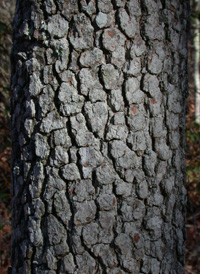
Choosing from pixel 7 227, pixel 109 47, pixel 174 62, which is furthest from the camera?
pixel 7 227

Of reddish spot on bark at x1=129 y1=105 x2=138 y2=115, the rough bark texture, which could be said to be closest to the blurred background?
the rough bark texture

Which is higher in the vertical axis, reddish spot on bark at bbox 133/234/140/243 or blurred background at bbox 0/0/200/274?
blurred background at bbox 0/0/200/274

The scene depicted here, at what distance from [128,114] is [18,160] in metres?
0.59

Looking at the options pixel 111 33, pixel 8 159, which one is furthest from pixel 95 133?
pixel 8 159

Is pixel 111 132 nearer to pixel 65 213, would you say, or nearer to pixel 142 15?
pixel 65 213

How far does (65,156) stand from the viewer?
139 cm

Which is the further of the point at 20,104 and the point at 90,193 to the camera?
the point at 20,104

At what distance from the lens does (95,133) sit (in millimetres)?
1379

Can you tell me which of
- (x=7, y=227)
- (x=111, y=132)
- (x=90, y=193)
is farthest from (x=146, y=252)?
(x=7, y=227)

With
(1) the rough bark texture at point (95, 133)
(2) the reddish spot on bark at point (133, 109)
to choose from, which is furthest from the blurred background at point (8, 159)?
(2) the reddish spot on bark at point (133, 109)

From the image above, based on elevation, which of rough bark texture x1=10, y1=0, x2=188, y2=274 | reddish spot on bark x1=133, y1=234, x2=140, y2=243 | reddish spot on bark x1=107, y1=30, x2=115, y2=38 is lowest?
reddish spot on bark x1=133, y1=234, x2=140, y2=243

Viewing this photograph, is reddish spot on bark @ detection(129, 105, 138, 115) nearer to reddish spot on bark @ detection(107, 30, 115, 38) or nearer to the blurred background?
reddish spot on bark @ detection(107, 30, 115, 38)

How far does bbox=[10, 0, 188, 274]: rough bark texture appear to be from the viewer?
1.37 m

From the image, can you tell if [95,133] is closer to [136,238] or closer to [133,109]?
[133,109]
